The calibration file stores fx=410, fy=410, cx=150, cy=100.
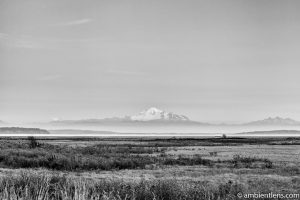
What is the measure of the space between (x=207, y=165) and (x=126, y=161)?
7054 millimetres

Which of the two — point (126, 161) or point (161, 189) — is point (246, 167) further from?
point (161, 189)

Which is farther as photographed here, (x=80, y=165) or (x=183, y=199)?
(x=80, y=165)

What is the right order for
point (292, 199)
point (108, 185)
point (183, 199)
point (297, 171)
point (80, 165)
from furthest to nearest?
1. point (80, 165)
2. point (297, 171)
3. point (108, 185)
4. point (292, 199)
5. point (183, 199)

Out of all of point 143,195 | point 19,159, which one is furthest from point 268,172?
point 19,159

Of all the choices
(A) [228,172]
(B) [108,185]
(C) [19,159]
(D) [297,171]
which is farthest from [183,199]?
(C) [19,159]

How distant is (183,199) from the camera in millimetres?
15062

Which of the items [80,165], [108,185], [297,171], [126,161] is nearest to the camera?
[108,185]

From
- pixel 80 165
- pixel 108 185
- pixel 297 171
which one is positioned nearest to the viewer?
pixel 108 185

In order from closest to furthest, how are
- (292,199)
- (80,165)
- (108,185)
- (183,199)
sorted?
(183,199), (292,199), (108,185), (80,165)

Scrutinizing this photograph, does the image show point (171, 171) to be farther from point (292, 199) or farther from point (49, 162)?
point (292, 199)

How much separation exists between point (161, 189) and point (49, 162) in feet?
67.3

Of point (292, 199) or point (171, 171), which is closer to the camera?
point (292, 199)

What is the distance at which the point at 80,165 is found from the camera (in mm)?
32656

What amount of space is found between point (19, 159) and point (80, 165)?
6.34 m
